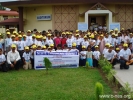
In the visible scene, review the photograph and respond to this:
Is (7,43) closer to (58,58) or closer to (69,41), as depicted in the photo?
(58,58)

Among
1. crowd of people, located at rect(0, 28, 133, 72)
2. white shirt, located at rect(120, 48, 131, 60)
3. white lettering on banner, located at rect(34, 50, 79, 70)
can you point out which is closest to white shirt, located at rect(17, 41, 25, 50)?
crowd of people, located at rect(0, 28, 133, 72)

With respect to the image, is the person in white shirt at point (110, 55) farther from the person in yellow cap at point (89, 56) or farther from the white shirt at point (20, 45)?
the white shirt at point (20, 45)

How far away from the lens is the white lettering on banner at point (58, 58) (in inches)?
411

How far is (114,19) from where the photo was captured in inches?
679

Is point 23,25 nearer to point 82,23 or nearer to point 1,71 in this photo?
point 82,23

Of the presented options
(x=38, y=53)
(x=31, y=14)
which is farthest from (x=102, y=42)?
(x=31, y=14)

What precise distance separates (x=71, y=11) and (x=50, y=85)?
10658mm

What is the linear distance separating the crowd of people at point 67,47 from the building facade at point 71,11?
477cm

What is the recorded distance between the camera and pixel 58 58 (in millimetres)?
10570

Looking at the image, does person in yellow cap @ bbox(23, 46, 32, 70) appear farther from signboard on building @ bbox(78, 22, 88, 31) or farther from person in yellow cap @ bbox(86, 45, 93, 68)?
signboard on building @ bbox(78, 22, 88, 31)

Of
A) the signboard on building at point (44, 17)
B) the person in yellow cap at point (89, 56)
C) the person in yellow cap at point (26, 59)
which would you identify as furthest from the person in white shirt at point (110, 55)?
the signboard on building at point (44, 17)

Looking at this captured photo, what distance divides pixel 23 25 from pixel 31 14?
1.11 meters

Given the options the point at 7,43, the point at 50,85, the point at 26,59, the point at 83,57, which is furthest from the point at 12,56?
the point at 50,85

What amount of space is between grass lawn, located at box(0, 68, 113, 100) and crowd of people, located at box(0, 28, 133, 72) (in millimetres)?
871
